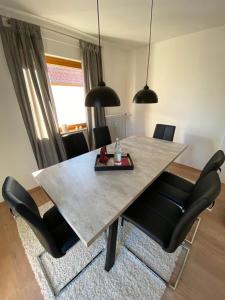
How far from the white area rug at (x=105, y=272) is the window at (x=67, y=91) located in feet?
6.90

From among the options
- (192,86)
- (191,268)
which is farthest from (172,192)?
(192,86)

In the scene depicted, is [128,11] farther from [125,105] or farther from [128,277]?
[128,277]

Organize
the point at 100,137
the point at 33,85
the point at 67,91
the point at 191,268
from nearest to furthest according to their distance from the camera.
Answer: the point at 191,268 → the point at 33,85 → the point at 100,137 → the point at 67,91

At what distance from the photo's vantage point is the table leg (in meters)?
1.20

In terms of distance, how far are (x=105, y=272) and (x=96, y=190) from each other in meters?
0.81

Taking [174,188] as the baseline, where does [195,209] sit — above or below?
above

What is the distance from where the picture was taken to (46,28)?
2.27 metres

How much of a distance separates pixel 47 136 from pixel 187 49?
3.08 meters

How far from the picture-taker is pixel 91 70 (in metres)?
2.94

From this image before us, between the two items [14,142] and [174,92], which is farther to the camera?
[174,92]

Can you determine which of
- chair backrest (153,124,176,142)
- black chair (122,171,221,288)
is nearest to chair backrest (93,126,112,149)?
chair backrest (153,124,176,142)

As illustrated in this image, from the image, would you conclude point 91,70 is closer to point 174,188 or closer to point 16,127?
point 16,127

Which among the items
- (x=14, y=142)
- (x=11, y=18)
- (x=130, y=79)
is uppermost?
(x=11, y=18)

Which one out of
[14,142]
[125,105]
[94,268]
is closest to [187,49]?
[125,105]
